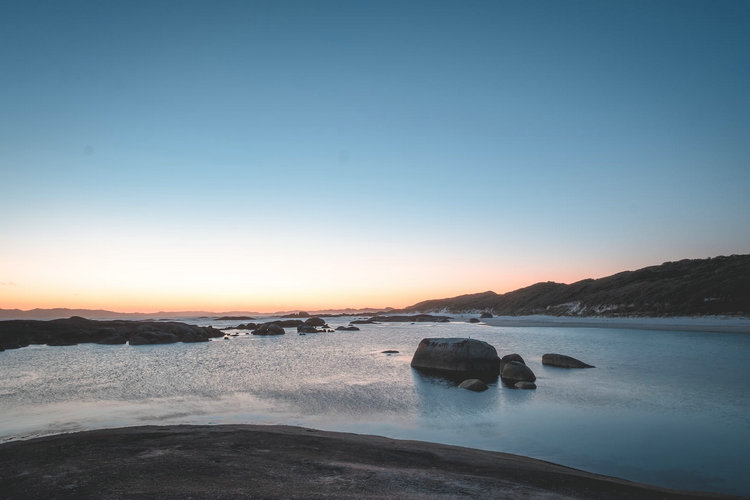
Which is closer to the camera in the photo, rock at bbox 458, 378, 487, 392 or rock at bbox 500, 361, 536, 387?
rock at bbox 458, 378, 487, 392

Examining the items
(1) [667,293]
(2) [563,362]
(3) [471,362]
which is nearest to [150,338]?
(3) [471,362]

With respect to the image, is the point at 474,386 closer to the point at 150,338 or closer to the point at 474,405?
the point at 474,405

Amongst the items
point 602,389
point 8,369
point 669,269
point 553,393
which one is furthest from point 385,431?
point 669,269

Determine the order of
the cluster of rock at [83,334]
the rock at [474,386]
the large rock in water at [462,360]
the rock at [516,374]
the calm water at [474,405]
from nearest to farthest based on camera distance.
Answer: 1. the calm water at [474,405]
2. the rock at [474,386]
3. the rock at [516,374]
4. the large rock in water at [462,360]
5. the cluster of rock at [83,334]

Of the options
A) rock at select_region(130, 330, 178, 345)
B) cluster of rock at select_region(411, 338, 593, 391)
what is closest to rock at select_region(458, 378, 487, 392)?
cluster of rock at select_region(411, 338, 593, 391)

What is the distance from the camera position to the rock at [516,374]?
67.8 feet

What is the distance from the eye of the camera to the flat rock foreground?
643 centimetres

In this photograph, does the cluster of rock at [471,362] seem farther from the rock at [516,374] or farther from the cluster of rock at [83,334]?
the cluster of rock at [83,334]

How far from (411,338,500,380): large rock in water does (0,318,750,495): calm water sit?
2.05 metres

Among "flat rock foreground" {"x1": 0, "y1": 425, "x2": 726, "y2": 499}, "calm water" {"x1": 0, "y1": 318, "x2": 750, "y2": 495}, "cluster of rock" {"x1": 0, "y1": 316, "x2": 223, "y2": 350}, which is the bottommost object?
"calm water" {"x1": 0, "y1": 318, "x2": 750, "y2": 495}

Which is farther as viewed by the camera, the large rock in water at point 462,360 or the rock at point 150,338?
the rock at point 150,338

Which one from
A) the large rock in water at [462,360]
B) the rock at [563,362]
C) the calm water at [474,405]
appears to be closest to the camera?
the calm water at [474,405]

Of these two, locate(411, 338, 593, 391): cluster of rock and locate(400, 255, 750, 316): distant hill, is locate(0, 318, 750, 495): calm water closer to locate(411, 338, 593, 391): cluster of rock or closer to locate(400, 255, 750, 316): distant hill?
locate(411, 338, 593, 391): cluster of rock

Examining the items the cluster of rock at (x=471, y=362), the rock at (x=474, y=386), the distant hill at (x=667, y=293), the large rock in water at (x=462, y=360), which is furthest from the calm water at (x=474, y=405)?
the distant hill at (x=667, y=293)
